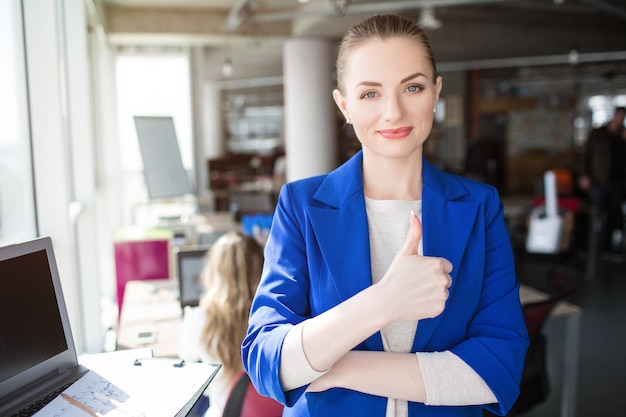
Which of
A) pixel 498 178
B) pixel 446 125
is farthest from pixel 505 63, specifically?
pixel 498 178

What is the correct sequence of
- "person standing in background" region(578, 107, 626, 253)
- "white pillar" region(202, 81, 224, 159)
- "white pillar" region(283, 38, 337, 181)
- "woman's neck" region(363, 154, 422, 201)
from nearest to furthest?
"woman's neck" region(363, 154, 422, 201), "person standing in background" region(578, 107, 626, 253), "white pillar" region(283, 38, 337, 181), "white pillar" region(202, 81, 224, 159)

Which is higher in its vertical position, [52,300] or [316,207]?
[316,207]

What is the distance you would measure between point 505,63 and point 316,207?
44.0ft

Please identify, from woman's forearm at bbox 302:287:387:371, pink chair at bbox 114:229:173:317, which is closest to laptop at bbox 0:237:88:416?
woman's forearm at bbox 302:287:387:371

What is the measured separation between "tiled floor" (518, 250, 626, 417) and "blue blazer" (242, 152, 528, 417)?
91.2 inches

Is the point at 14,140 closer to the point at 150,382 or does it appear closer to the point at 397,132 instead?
the point at 150,382

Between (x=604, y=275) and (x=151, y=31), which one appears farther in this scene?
(x=151, y=31)

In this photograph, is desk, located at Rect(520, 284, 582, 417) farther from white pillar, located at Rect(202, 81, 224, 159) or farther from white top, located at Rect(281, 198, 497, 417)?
white pillar, located at Rect(202, 81, 224, 159)

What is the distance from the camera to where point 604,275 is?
7461 mm

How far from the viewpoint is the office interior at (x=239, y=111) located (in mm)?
2293

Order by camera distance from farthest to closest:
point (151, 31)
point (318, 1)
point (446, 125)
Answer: point (446, 125) < point (151, 31) < point (318, 1)

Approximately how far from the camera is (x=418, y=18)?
10.4m

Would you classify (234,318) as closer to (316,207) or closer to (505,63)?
(316,207)

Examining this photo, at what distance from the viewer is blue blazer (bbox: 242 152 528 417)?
1118 mm
